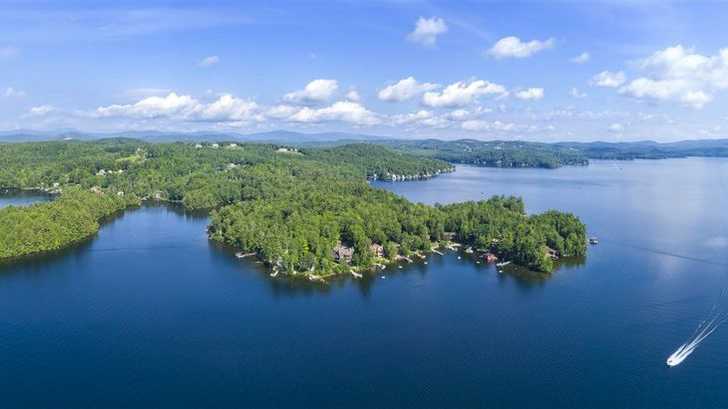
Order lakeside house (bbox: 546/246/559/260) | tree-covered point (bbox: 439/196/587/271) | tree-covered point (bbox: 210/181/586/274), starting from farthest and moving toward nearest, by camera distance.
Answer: lakeside house (bbox: 546/246/559/260) → tree-covered point (bbox: 439/196/587/271) → tree-covered point (bbox: 210/181/586/274)

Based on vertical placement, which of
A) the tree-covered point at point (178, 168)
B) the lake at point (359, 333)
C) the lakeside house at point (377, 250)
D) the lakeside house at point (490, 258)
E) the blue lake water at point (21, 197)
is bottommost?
the lake at point (359, 333)

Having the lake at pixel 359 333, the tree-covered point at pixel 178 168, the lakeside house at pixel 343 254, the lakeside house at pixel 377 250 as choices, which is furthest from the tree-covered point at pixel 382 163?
the lake at pixel 359 333

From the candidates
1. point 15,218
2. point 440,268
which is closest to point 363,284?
point 440,268

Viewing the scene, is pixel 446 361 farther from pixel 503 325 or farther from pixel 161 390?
pixel 161 390

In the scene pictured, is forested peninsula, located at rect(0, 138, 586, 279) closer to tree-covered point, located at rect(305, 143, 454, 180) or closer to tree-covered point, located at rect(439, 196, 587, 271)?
tree-covered point, located at rect(439, 196, 587, 271)

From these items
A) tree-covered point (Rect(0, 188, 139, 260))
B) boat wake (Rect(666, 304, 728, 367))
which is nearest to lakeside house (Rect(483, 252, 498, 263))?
boat wake (Rect(666, 304, 728, 367))

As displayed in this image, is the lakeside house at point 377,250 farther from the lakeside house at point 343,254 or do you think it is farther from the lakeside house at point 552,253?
the lakeside house at point 552,253
